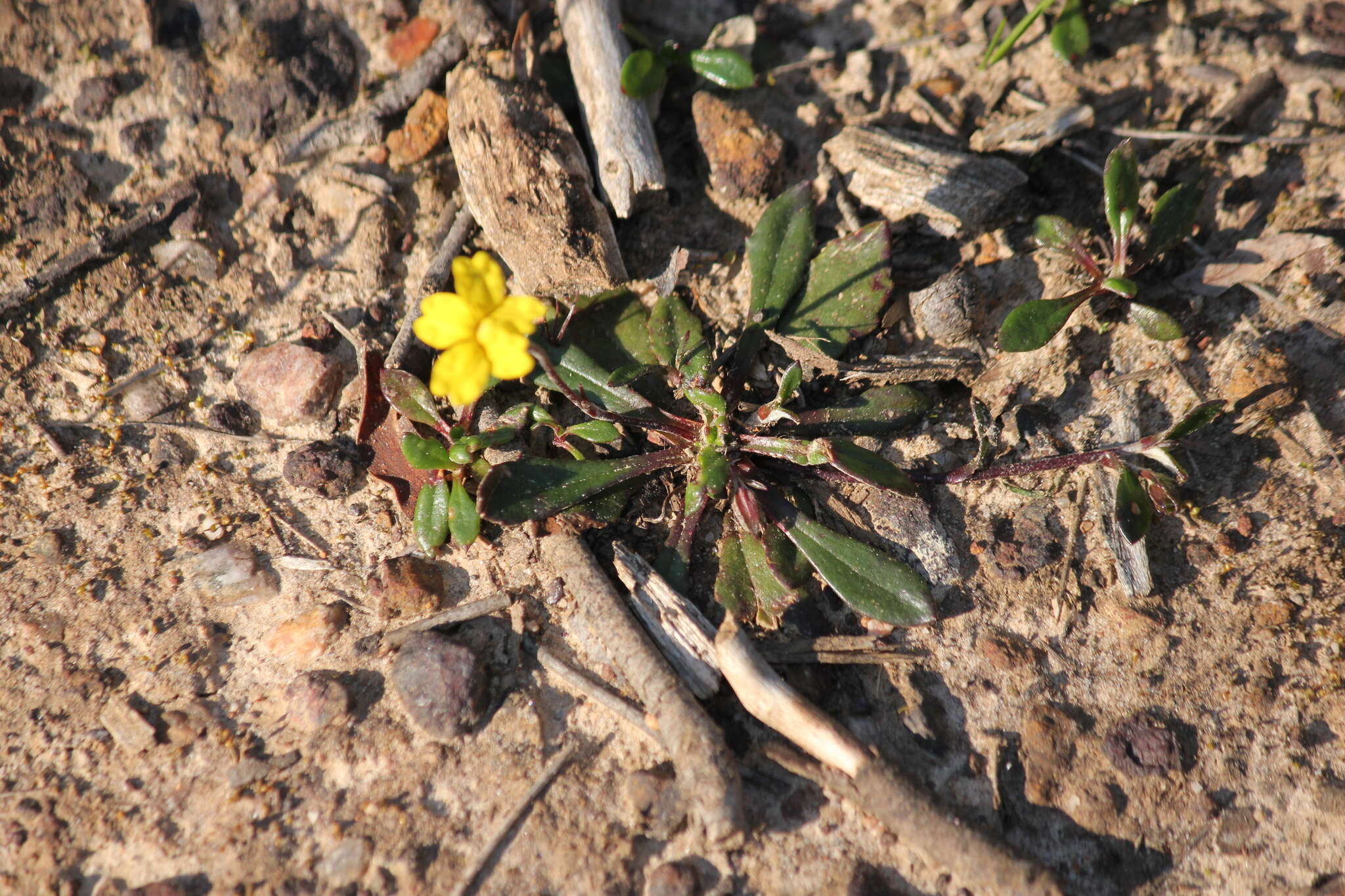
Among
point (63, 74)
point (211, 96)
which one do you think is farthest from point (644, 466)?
point (63, 74)

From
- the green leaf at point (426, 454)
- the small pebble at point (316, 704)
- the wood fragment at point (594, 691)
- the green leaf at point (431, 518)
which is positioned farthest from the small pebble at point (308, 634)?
the wood fragment at point (594, 691)

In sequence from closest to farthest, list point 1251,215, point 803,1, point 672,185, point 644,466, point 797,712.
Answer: point 797,712, point 644,466, point 1251,215, point 672,185, point 803,1

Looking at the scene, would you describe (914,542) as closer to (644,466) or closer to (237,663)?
(644,466)

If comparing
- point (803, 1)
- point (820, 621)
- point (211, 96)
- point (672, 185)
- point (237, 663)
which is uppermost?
point (211, 96)

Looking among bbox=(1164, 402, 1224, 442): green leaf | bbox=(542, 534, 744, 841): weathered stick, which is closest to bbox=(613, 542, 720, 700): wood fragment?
bbox=(542, 534, 744, 841): weathered stick

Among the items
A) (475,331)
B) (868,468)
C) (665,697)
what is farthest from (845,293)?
(665,697)

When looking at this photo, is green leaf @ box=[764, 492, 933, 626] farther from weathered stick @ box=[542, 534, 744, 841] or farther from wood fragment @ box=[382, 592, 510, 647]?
wood fragment @ box=[382, 592, 510, 647]
